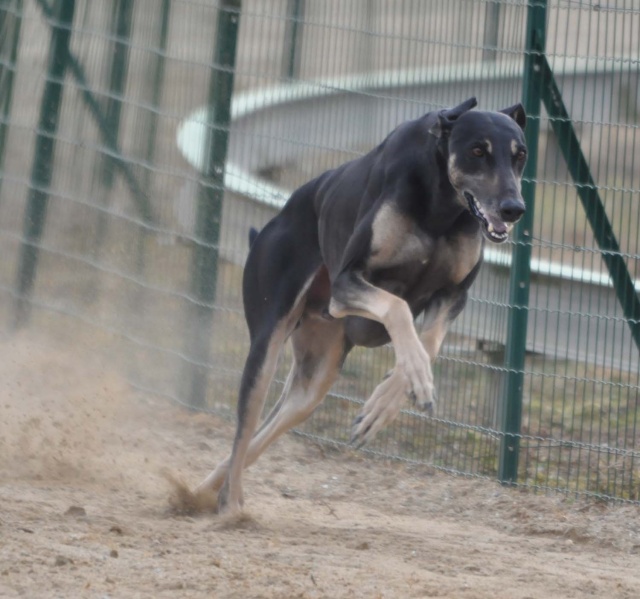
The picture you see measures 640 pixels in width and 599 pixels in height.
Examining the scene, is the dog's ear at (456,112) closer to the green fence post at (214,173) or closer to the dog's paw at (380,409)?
the dog's paw at (380,409)

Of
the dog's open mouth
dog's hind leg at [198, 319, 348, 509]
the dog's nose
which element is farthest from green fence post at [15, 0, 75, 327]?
the dog's nose

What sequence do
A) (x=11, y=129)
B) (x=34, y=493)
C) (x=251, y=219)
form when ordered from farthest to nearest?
(x=11, y=129) → (x=251, y=219) → (x=34, y=493)

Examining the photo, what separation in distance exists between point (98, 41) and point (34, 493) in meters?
4.04

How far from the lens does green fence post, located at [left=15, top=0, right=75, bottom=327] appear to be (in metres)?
9.15

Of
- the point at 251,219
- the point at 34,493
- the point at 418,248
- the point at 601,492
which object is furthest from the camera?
the point at 251,219

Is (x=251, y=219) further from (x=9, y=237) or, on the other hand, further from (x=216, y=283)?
(x=9, y=237)

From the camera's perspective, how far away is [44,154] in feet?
30.2

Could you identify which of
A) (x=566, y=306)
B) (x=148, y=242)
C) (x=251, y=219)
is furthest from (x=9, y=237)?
(x=566, y=306)

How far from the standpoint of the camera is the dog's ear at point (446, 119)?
5.27 m

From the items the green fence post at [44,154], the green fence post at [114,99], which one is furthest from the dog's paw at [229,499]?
the green fence post at [44,154]

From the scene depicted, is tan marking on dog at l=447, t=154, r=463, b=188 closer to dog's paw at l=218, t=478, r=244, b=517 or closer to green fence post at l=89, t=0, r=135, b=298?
dog's paw at l=218, t=478, r=244, b=517

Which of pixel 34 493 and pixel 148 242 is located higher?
pixel 148 242

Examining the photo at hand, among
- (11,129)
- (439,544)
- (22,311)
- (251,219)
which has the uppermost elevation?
(11,129)

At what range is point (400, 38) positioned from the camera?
750 centimetres
